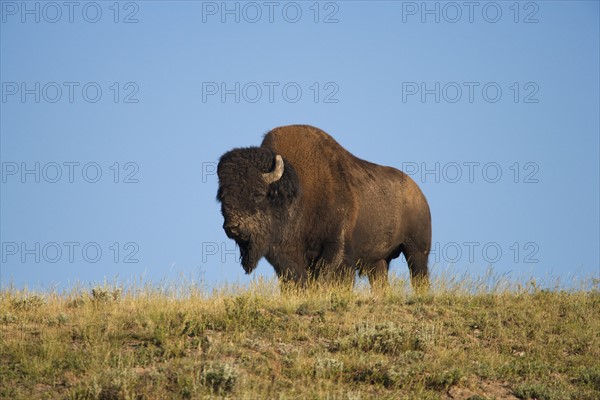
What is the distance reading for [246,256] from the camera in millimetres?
14227

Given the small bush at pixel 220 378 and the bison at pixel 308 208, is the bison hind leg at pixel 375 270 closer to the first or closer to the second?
the bison at pixel 308 208

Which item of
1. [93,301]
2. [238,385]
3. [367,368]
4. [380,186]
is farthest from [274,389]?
[380,186]

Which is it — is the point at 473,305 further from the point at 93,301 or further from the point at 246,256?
the point at 93,301

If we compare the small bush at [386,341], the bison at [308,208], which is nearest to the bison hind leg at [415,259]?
the bison at [308,208]

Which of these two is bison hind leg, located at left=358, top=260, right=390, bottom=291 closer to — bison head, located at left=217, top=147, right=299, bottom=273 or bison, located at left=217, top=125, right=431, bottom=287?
bison, located at left=217, top=125, right=431, bottom=287

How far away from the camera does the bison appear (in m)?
13.8

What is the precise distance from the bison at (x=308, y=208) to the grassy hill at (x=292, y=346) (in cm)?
168

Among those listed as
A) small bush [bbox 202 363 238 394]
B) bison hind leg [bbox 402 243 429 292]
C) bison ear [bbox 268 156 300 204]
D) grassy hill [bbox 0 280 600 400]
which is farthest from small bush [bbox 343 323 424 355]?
bison hind leg [bbox 402 243 429 292]

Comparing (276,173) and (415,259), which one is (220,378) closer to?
(276,173)

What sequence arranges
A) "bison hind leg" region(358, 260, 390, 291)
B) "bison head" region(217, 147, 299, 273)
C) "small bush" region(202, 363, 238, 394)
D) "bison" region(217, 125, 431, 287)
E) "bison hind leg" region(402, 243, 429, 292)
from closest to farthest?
"small bush" region(202, 363, 238, 394)
"bison head" region(217, 147, 299, 273)
"bison" region(217, 125, 431, 287)
"bison hind leg" region(358, 260, 390, 291)
"bison hind leg" region(402, 243, 429, 292)

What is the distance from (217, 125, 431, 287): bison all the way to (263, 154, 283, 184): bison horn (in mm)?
18

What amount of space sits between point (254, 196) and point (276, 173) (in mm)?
630

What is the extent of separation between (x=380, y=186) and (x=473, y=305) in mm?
5011

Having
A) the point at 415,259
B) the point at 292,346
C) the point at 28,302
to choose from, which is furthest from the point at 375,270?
the point at 28,302
